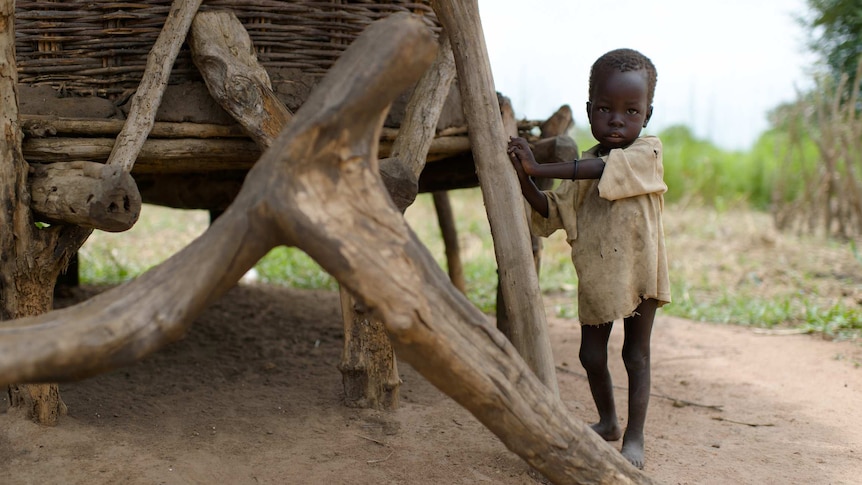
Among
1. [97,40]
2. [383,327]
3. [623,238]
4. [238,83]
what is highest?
[97,40]

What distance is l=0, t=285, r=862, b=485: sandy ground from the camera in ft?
9.11

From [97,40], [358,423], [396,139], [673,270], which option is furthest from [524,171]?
[673,270]

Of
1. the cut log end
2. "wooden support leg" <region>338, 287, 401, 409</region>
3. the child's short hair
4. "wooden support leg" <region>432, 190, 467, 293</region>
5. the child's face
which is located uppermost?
the child's short hair

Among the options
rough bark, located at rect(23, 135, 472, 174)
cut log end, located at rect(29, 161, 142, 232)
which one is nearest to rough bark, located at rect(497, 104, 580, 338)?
rough bark, located at rect(23, 135, 472, 174)

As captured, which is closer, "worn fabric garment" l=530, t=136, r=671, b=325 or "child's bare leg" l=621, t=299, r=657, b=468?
"worn fabric garment" l=530, t=136, r=671, b=325

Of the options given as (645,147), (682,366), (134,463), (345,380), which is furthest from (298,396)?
(682,366)

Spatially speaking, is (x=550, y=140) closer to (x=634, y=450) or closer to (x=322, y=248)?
(x=634, y=450)

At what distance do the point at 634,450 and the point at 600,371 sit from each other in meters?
0.30

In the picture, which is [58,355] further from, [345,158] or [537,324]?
[537,324]

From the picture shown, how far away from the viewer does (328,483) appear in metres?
2.67

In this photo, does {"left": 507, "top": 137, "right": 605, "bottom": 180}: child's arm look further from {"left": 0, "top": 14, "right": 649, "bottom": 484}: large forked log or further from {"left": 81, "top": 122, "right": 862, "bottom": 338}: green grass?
{"left": 81, "top": 122, "right": 862, "bottom": 338}: green grass

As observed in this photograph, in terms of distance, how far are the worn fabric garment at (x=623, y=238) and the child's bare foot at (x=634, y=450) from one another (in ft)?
1.53

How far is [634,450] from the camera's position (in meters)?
2.90

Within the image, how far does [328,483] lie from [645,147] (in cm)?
155
